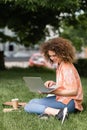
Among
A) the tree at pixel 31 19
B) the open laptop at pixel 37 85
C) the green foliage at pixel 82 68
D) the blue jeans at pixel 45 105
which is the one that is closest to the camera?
the open laptop at pixel 37 85

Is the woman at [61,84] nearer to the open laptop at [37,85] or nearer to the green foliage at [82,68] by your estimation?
the open laptop at [37,85]

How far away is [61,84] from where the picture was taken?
683cm

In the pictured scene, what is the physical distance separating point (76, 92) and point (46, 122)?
2.55 feet

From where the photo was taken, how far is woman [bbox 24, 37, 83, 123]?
676 cm

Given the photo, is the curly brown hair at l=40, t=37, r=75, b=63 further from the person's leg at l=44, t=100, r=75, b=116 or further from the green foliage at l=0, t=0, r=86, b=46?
the green foliage at l=0, t=0, r=86, b=46

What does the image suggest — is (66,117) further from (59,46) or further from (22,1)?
(22,1)

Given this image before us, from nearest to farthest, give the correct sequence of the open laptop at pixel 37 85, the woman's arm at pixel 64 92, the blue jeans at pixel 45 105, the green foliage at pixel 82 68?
the open laptop at pixel 37 85, the woman's arm at pixel 64 92, the blue jeans at pixel 45 105, the green foliage at pixel 82 68

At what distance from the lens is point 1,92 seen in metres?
9.85

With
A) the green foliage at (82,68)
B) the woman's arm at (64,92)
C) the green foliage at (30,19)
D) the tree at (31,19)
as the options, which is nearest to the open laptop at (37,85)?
the woman's arm at (64,92)

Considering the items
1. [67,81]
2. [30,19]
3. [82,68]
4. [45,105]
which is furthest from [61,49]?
[82,68]

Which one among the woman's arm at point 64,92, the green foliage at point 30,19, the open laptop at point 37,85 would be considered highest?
the green foliage at point 30,19

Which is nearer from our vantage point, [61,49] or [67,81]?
[67,81]

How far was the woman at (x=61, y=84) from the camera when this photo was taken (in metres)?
6.76

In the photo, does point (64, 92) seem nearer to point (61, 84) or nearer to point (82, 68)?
point (61, 84)
